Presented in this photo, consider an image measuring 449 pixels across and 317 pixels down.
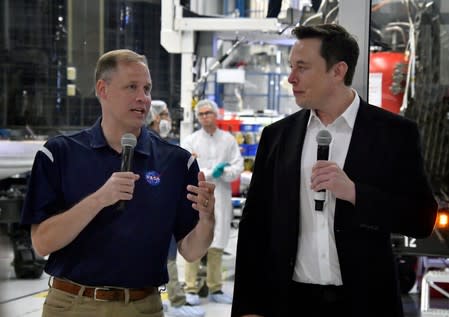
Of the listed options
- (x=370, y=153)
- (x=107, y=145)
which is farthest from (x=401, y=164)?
(x=107, y=145)

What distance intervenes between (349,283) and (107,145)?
2.75ft

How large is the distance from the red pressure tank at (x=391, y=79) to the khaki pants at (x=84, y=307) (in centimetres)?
275

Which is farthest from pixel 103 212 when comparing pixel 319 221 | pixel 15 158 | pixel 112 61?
pixel 319 221

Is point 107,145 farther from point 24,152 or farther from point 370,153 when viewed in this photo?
point 370,153

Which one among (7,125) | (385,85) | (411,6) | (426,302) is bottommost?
(426,302)

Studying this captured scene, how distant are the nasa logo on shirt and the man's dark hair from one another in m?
0.60

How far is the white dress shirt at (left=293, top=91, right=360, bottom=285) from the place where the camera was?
226 cm

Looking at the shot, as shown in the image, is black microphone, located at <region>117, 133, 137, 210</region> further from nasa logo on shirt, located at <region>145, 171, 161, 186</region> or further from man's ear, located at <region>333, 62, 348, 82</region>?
man's ear, located at <region>333, 62, 348, 82</region>

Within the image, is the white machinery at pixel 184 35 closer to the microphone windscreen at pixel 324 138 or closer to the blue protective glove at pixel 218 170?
the blue protective glove at pixel 218 170

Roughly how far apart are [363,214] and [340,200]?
85 mm

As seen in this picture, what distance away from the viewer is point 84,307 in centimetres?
228

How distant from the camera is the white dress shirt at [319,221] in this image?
2258mm

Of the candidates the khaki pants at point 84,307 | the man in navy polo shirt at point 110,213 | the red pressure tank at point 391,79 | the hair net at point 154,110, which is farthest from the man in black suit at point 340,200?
the hair net at point 154,110

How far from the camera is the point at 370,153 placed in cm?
225
